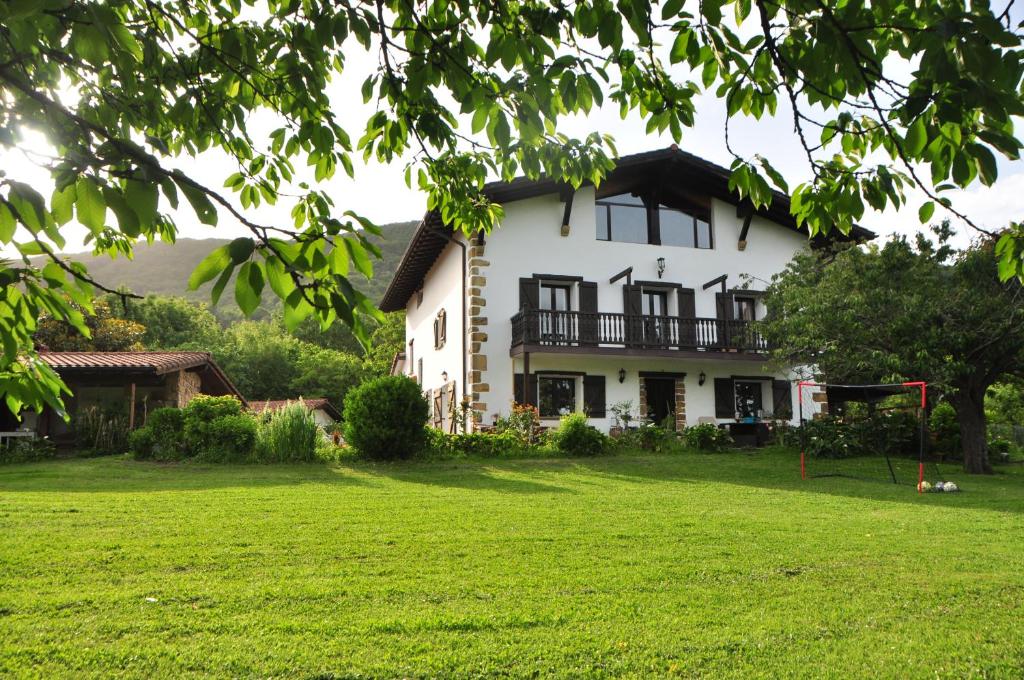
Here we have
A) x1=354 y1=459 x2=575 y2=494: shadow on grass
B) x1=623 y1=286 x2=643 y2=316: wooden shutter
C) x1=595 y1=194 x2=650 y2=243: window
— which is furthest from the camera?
x1=595 y1=194 x2=650 y2=243: window

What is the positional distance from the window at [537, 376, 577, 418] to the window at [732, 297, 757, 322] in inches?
210

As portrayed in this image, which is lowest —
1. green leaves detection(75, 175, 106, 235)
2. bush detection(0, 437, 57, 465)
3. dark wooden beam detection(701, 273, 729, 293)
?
bush detection(0, 437, 57, 465)

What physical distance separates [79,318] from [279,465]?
1035 centimetres

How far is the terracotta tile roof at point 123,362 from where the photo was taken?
16139 millimetres

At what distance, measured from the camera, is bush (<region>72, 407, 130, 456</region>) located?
49.0 feet

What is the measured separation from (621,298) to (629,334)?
3.82 feet

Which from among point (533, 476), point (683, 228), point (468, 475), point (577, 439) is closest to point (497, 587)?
point (468, 475)

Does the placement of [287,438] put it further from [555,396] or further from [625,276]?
[625,276]

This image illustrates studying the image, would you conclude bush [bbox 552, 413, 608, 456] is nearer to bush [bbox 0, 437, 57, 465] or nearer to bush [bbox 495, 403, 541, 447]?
bush [bbox 495, 403, 541, 447]

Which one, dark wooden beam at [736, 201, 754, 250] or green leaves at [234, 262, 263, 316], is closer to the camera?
green leaves at [234, 262, 263, 316]

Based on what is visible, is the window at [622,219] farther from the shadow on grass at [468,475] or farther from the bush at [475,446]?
the shadow on grass at [468,475]

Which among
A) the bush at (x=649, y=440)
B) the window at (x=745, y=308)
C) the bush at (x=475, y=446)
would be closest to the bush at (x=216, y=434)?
the bush at (x=475, y=446)

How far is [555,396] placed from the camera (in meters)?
17.4

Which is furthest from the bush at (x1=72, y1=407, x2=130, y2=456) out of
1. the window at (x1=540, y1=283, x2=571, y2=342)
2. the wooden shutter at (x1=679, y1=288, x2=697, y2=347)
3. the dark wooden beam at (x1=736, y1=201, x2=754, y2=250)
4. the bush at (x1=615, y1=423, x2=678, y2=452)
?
the dark wooden beam at (x1=736, y1=201, x2=754, y2=250)
